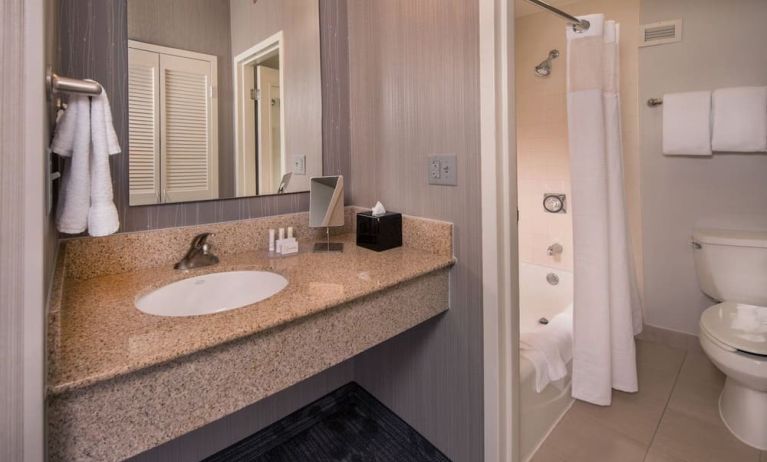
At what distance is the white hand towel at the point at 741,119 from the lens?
1852 mm

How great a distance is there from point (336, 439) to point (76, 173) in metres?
1.34

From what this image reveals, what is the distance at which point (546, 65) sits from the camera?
2.47 m

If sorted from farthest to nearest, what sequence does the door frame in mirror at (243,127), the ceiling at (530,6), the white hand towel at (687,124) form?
1. the ceiling at (530,6)
2. the white hand towel at (687,124)
3. the door frame in mirror at (243,127)

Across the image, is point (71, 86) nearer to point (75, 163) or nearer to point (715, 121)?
point (75, 163)

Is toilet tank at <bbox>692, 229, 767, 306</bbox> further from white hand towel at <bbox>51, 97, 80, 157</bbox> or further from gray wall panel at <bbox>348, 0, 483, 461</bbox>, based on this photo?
white hand towel at <bbox>51, 97, 80, 157</bbox>

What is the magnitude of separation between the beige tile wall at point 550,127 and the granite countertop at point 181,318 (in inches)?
60.1

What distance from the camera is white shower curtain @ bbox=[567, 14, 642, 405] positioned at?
1764 millimetres

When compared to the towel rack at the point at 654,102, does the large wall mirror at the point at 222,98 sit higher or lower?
lower

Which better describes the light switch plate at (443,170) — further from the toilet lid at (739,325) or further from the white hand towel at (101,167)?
the toilet lid at (739,325)

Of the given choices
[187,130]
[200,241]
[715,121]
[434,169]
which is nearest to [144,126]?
[187,130]

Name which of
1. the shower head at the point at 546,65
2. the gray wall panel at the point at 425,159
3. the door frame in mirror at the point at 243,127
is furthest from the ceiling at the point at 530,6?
the door frame in mirror at the point at 243,127

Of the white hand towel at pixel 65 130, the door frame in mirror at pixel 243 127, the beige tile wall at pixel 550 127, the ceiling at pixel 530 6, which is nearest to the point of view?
the white hand towel at pixel 65 130

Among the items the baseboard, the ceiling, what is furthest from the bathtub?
the ceiling

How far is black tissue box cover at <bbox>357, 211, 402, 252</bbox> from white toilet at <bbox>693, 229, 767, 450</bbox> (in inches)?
55.6
